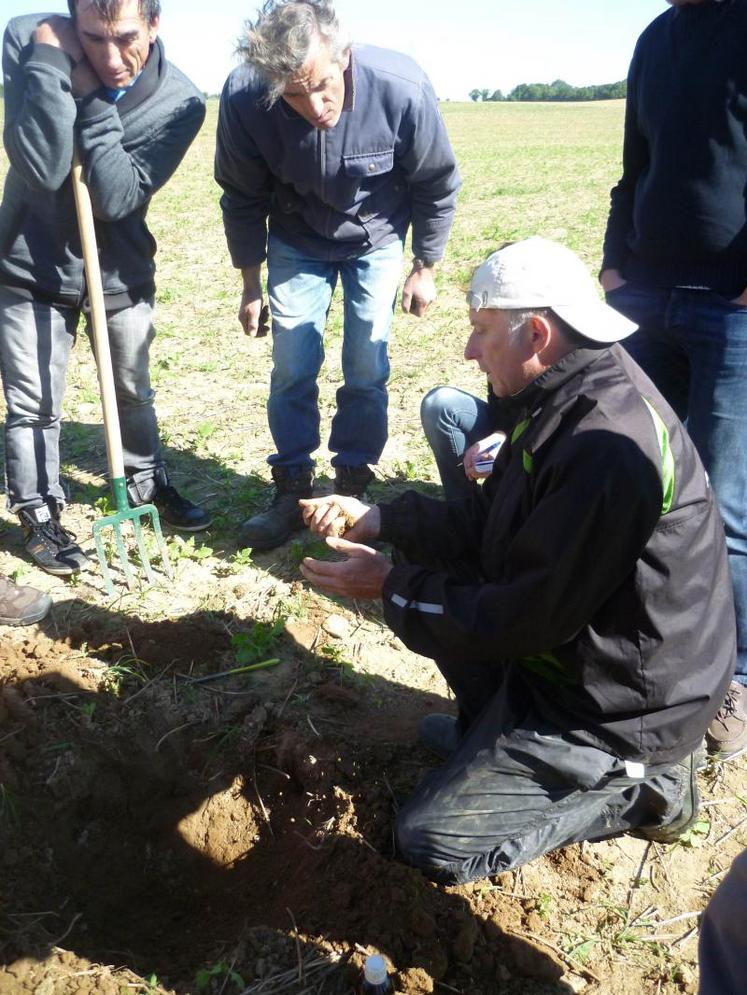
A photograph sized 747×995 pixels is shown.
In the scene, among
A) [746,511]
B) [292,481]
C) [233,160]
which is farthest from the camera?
[292,481]

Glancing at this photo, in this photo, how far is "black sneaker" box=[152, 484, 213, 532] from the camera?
172 inches

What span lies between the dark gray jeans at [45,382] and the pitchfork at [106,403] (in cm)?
18

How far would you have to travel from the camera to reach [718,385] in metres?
2.99

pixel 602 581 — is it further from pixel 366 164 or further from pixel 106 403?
pixel 106 403

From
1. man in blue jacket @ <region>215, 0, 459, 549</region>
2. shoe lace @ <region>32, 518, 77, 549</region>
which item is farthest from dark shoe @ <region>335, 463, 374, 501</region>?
shoe lace @ <region>32, 518, 77, 549</region>

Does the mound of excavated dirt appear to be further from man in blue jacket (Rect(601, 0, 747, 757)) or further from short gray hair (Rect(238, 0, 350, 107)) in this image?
short gray hair (Rect(238, 0, 350, 107))

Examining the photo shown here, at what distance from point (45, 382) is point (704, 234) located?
8.92ft

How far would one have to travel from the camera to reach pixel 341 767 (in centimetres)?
288

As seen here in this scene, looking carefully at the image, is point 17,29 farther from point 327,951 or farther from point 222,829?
point 327,951

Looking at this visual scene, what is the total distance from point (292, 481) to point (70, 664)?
1432 millimetres

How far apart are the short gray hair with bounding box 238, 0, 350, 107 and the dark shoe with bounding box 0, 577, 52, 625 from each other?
2221 millimetres

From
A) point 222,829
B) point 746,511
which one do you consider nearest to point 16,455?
point 222,829

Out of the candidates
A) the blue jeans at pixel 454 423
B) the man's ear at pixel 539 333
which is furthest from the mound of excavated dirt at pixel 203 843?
the man's ear at pixel 539 333

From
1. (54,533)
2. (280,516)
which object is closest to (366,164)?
(280,516)
